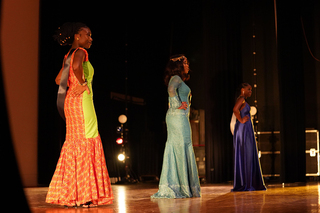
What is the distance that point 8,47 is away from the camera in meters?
5.73

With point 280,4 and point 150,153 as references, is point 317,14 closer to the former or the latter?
point 280,4

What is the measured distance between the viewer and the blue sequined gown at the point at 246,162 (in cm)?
538

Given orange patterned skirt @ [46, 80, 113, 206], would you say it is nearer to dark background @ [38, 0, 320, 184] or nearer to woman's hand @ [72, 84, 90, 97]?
woman's hand @ [72, 84, 90, 97]

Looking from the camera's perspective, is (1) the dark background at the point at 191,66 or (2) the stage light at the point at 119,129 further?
(2) the stage light at the point at 119,129

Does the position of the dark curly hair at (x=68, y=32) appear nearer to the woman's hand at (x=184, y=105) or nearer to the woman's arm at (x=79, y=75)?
the woman's arm at (x=79, y=75)

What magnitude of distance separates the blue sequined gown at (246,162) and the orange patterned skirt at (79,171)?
2.53 meters

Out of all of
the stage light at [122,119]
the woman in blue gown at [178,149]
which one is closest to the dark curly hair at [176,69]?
the woman in blue gown at [178,149]

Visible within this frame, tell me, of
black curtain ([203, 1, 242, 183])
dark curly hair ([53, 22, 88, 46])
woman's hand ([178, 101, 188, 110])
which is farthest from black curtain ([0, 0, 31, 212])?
black curtain ([203, 1, 242, 183])

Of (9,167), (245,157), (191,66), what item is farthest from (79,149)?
(191,66)

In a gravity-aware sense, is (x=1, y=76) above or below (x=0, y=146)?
above

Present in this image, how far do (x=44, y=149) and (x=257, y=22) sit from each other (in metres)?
5.69

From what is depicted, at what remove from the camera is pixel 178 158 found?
4312 millimetres

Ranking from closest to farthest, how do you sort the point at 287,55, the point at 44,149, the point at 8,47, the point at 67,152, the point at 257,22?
the point at 67,152, the point at 8,47, the point at 44,149, the point at 287,55, the point at 257,22

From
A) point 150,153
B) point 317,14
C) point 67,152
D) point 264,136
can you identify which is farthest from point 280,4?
point 67,152
